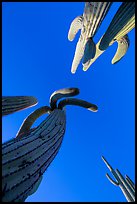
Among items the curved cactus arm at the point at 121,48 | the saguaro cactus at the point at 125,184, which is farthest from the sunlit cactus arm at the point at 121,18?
the saguaro cactus at the point at 125,184

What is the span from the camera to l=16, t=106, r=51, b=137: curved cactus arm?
352 cm

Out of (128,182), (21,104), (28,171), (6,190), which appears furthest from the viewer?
(128,182)

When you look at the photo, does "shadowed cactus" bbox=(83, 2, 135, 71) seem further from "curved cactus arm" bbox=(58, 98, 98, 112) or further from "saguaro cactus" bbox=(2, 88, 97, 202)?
"saguaro cactus" bbox=(2, 88, 97, 202)

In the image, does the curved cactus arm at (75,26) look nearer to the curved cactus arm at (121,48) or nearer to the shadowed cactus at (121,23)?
the curved cactus arm at (121,48)

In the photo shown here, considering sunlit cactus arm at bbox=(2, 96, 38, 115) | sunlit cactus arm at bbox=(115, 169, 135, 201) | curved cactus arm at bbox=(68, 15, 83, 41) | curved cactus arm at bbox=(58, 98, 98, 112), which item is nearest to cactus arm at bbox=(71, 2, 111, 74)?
curved cactus arm at bbox=(68, 15, 83, 41)

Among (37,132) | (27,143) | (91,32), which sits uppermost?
(91,32)

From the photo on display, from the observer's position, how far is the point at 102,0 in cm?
428

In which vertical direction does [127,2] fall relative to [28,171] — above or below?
above

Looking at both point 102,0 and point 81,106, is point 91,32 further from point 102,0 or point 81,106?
point 81,106

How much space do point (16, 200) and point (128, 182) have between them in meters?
3.86

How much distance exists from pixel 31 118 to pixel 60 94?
1.63 ft

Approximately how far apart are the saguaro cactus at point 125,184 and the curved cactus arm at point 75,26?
3094mm

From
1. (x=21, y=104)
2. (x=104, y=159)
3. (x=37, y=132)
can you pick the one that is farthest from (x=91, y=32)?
(x=104, y=159)

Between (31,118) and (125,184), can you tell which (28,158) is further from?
(125,184)
